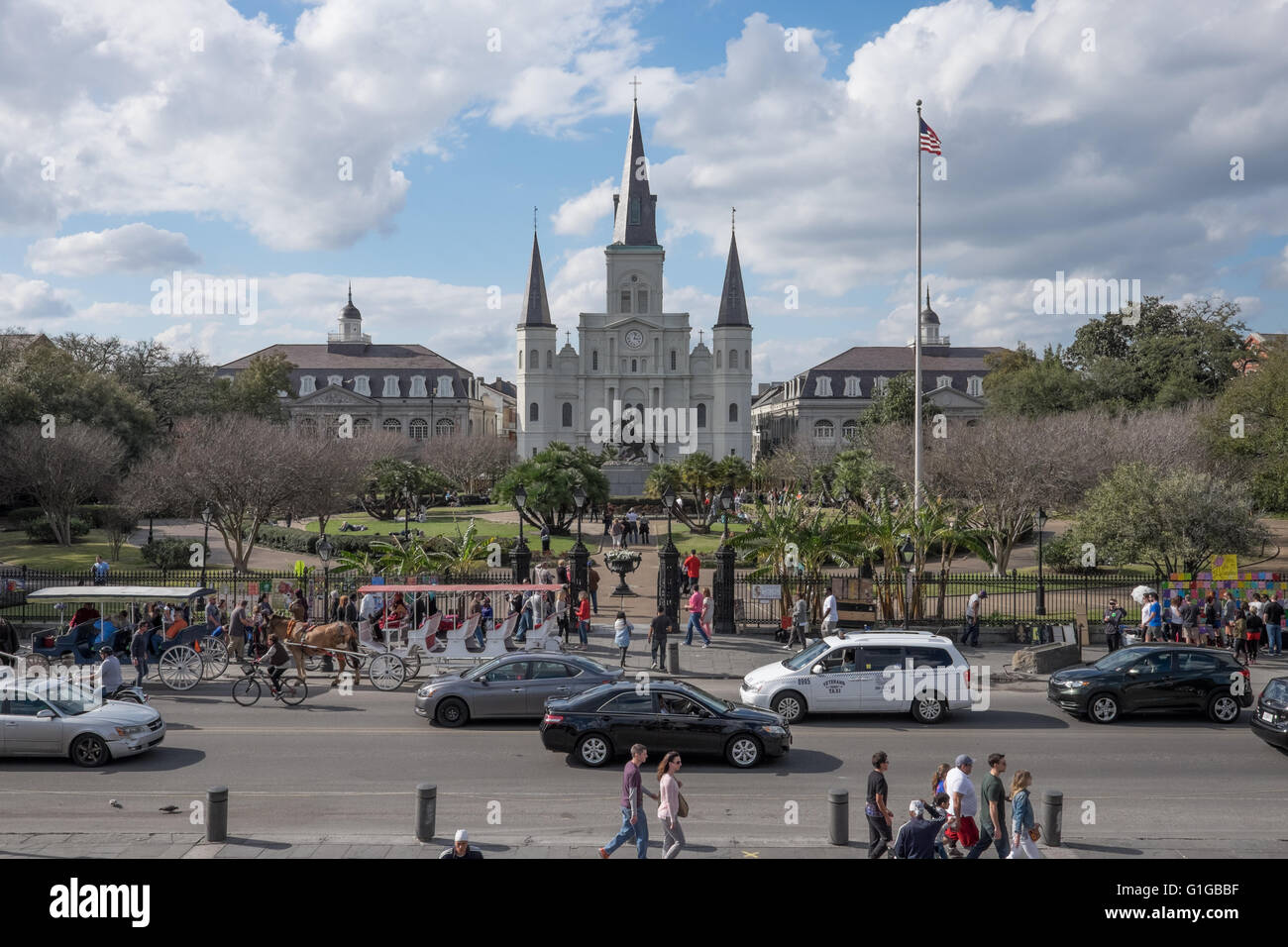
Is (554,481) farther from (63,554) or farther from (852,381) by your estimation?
(852,381)

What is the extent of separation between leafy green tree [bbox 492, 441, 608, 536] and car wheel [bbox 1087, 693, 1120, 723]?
28254 millimetres

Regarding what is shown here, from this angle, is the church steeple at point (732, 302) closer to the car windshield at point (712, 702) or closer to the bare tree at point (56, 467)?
the bare tree at point (56, 467)

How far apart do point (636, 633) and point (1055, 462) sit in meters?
22.3

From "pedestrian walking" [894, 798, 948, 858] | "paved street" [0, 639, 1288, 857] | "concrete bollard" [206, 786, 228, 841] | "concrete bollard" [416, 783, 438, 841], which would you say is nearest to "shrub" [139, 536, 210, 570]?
"paved street" [0, 639, 1288, 857]

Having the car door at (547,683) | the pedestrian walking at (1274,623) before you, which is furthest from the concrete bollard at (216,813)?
the pedestrian walking at (1274,623)

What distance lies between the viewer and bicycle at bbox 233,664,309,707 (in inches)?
704

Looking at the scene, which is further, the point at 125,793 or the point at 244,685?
the point at 244,685

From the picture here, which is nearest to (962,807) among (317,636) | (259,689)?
(259,689)

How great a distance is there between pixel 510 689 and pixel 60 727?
626cm

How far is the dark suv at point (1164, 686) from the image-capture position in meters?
16.8

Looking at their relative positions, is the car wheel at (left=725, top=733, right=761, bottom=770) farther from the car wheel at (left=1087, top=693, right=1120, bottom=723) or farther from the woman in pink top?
the car wheel at (left=1087, top=693, right=1120, bottom=723)

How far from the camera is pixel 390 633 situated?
68.7 feet
